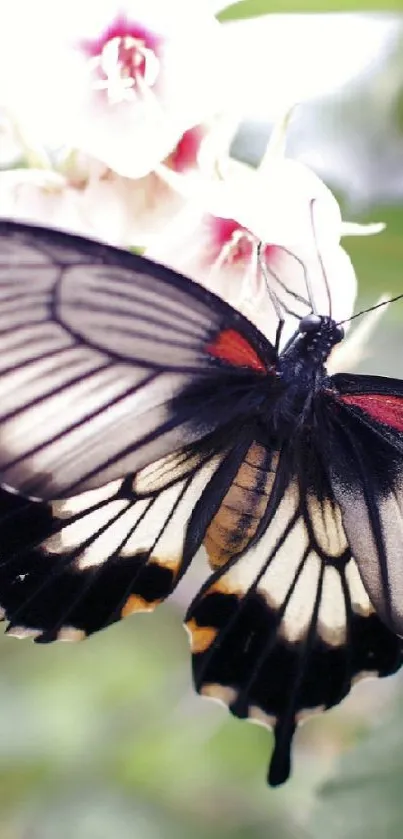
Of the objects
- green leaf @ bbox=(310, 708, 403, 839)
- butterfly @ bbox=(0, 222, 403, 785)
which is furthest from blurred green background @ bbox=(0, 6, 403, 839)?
butterfly @ bbox=(0, 222, 403, 785)

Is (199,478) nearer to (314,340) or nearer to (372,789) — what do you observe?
(314,340)

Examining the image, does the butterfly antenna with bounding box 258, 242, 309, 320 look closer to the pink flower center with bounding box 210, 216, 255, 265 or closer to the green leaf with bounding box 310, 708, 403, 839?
the pink flower center with bounding box 210, 216, 255, 265

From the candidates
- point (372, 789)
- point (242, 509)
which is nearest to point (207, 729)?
point (372, 789)

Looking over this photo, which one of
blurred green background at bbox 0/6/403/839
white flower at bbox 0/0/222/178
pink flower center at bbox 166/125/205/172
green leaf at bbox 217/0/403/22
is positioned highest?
green leaf at bbox 217/0/403/22

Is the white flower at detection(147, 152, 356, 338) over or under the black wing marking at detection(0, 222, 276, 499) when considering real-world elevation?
over

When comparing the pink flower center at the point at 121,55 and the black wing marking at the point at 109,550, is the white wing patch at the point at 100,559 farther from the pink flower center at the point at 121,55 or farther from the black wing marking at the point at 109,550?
the pink flower center at the point at 121,55

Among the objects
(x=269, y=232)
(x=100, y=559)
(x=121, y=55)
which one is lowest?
(x=100, y=559)
